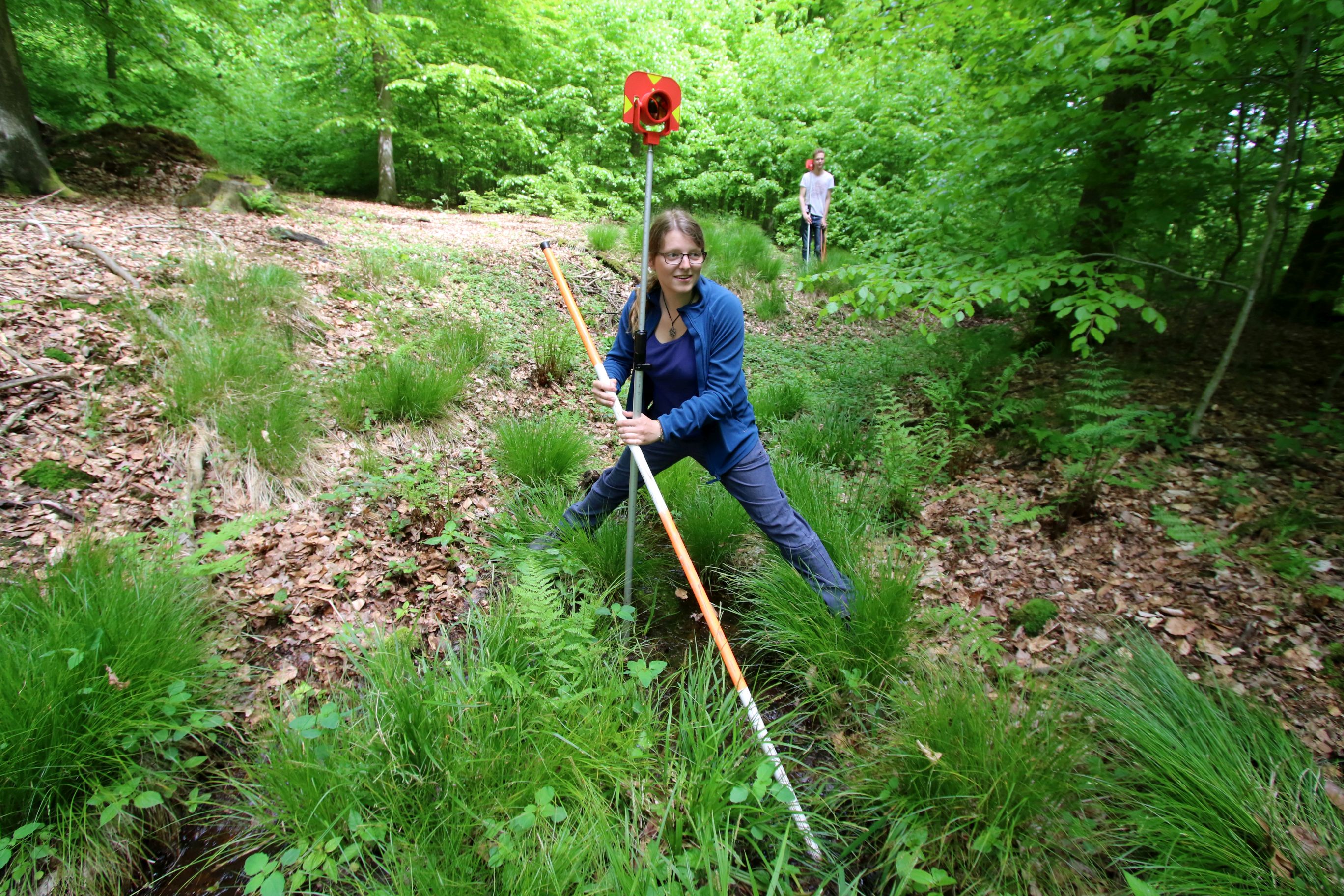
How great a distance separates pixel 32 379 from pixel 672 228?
3.88 metres

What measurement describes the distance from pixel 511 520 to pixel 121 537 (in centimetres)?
184

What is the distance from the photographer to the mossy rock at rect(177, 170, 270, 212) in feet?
22.1

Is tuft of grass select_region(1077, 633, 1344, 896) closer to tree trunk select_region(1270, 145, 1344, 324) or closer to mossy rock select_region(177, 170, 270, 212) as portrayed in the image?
tree trunk select_region(1270, 145, 1344, 324)

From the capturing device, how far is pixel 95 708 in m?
1.97

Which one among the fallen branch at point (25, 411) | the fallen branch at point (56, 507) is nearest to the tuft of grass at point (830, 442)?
the fallen branch at point (56, 507)

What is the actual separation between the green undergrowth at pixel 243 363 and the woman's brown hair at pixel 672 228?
99.3 inches

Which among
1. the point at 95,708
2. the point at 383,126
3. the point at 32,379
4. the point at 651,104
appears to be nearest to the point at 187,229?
the point at 32,379

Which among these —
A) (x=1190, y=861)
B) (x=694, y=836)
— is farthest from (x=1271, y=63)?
(x=694, y=836)

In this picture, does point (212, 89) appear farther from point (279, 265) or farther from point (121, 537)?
point (121, 537)

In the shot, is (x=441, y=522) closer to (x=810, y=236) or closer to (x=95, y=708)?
(x=95, y=708)

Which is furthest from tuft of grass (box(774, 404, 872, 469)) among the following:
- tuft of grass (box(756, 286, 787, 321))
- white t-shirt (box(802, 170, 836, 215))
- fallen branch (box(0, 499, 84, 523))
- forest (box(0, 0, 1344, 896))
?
white t-shirt (box(802, 170, 836, 215))

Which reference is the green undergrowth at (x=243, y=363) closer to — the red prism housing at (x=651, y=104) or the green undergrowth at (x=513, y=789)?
the green undergrowth at (x=513, y=789)

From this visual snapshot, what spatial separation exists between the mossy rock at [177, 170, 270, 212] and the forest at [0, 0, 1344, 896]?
0.31ft

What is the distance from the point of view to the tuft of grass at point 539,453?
12.7 ft
